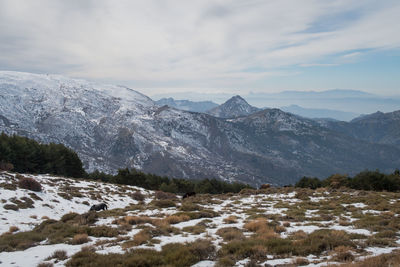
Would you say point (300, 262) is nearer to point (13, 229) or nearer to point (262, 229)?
point (262, 229)

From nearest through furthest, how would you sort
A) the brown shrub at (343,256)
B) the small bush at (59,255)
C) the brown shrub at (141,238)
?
the brown shrub at (343,256) < the small bush at (59,255) < the brown shrub at (141,238)

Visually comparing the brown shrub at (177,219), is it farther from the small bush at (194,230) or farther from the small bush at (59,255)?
the small bush at (59,255)

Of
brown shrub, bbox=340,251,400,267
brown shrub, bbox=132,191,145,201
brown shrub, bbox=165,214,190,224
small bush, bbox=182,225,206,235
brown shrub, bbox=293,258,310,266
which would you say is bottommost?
brown shrub, bbox=132,191,145,201

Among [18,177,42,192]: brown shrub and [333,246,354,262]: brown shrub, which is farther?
[18,177,42,192]: brown shrub

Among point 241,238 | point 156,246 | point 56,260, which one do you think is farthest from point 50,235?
point 241,238

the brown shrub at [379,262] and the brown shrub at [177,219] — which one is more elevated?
the brown shrub at [379,262]

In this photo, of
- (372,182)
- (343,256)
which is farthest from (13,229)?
Result: (372,182)

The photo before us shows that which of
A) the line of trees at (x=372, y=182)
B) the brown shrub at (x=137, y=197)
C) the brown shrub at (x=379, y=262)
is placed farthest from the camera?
the line of trees at (x=372, y=182)

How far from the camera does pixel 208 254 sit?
10320mm

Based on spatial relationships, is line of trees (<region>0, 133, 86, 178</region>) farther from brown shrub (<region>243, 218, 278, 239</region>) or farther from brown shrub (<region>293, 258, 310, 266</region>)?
brown shrub (<region>293, 258, 310, 266</region>)

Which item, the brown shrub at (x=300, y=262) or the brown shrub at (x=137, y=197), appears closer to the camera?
the brown shrub at (x=300, y=262)

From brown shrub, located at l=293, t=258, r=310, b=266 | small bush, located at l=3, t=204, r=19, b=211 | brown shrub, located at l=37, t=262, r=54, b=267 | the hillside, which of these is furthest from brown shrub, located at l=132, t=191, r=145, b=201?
brown shrub, located at l=293, t=258, r=310, b=266

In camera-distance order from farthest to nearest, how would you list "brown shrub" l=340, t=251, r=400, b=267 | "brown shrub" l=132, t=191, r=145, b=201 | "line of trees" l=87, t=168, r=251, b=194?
"line of trees" l=87, t=168, r=251, b=194
"brown shrub" l=132, t=191, r=145, b=201
"brown shrub" l=340, t=251, r=400, b=267

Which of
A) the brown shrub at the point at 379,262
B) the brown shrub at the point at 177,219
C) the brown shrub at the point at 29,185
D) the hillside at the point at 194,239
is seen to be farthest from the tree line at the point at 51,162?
the brown shrub at the point at 379,262
